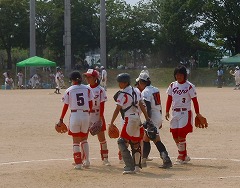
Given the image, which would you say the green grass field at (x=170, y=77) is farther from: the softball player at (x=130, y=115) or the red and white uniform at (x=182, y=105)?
the softball player at (x=130, y=115)

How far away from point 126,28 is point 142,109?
202 ft

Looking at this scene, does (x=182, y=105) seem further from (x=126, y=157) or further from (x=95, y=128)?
(x=126, y=157)

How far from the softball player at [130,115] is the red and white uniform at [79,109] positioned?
0.71 metres

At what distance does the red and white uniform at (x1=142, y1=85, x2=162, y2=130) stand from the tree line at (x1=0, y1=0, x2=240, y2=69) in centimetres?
5475

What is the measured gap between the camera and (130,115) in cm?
1231

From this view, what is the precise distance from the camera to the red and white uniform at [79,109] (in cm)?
1270

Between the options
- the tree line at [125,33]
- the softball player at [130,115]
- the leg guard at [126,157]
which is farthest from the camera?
the tree line at [125,33]

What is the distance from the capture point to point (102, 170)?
1255 cm

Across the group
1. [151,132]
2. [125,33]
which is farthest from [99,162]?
[125,33]

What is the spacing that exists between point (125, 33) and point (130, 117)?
61.1m

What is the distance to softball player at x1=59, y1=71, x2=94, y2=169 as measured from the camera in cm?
1270

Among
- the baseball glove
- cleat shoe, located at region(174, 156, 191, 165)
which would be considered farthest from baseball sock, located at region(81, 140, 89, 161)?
cleat shoe, located at region(174, 156, 191, 165)

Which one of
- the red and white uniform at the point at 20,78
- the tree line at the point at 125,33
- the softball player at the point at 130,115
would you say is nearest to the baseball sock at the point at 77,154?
the softball player at the point at 130,115

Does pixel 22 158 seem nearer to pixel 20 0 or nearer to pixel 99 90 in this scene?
pixel 99 90
